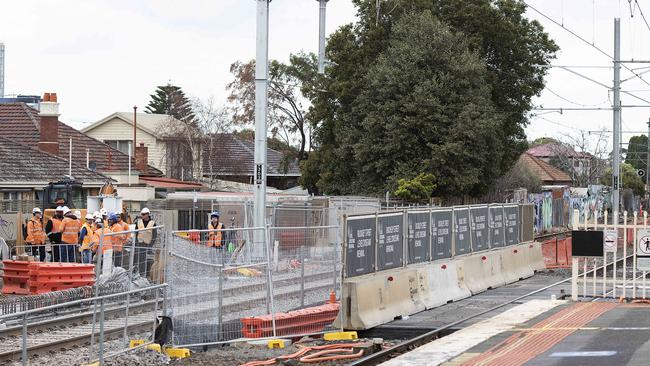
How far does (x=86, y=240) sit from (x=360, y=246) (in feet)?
30.0

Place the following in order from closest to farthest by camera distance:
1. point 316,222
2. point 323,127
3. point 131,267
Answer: point 131,267, point 316,222, point 323,127

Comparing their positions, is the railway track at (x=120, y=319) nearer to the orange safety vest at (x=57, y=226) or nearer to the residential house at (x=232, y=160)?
the orange safety vest at (x=57, y=226)

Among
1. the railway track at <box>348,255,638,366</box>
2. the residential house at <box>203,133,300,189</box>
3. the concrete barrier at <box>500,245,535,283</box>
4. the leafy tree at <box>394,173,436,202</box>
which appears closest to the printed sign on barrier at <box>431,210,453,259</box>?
the railway track at <box>348,255,638,366</box>

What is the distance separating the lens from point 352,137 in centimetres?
Answer: 5459

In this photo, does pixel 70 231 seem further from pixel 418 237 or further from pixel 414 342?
pixel 414 342

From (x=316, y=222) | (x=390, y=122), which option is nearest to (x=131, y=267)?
(x=316, y=222)

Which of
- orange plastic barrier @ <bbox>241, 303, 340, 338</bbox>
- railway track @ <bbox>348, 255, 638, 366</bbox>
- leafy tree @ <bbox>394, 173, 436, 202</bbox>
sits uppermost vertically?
leafy tree @ <bbox>394, 173, 436, 202</bbox>

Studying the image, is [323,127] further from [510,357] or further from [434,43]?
[510,357]

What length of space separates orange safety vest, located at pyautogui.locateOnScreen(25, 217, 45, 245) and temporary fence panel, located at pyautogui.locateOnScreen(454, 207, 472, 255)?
1154 centimetres

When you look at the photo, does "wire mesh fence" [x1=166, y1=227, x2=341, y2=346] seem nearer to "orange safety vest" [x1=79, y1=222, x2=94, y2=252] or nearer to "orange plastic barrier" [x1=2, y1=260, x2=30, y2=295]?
"orange safety vest" [x1=79, y1=222, x2=94, y2=252]

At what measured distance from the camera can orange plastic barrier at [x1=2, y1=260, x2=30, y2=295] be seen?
2489cm

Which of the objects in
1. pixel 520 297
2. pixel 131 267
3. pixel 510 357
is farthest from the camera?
pixel 520 297

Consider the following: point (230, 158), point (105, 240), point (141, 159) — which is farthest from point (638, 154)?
point (105, 240)

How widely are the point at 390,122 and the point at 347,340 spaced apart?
1422 inches
